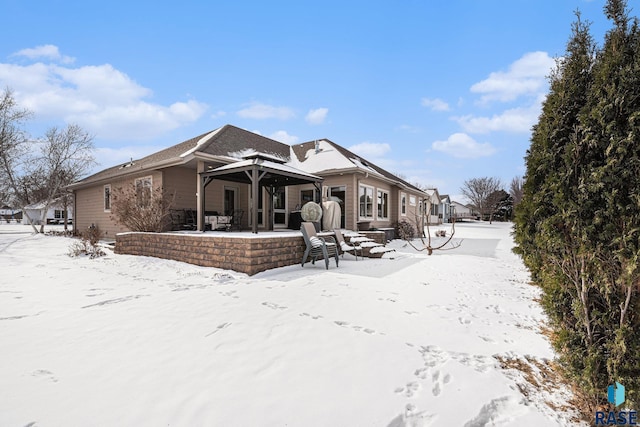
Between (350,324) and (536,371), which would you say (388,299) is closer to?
(350,324)

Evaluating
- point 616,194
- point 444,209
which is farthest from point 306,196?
point 444,209

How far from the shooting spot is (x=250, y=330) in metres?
3.13

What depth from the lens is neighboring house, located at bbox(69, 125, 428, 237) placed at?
32.9ft

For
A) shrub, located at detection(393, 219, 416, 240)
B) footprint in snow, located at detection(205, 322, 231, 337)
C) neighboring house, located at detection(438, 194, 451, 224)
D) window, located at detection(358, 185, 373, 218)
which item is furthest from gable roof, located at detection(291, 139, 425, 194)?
neighboring house, located at detection(438, 194, 451, 224)

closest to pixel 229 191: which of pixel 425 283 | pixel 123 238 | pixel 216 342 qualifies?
pixel 123 238

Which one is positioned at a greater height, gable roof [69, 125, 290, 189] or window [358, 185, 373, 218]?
gable roof [69, 125, 290, 189]

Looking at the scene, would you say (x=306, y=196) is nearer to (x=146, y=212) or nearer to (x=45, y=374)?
(x=146, y=212)

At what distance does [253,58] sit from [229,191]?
17.7ft

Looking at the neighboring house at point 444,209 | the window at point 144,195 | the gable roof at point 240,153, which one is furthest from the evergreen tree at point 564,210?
the neighboring house at point 444,209

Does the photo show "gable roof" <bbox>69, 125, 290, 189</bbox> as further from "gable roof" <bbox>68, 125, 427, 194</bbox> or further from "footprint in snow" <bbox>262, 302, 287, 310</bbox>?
"footprint in snow" <bbox>262, 302, 287, 310</bbox>

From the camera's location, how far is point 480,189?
48.1m

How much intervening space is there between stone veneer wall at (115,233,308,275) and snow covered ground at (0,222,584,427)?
1066mm

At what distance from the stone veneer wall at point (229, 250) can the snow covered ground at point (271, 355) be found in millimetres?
1066

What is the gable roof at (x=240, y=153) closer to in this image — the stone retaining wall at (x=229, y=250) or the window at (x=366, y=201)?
the window at (x=366, y=201)
